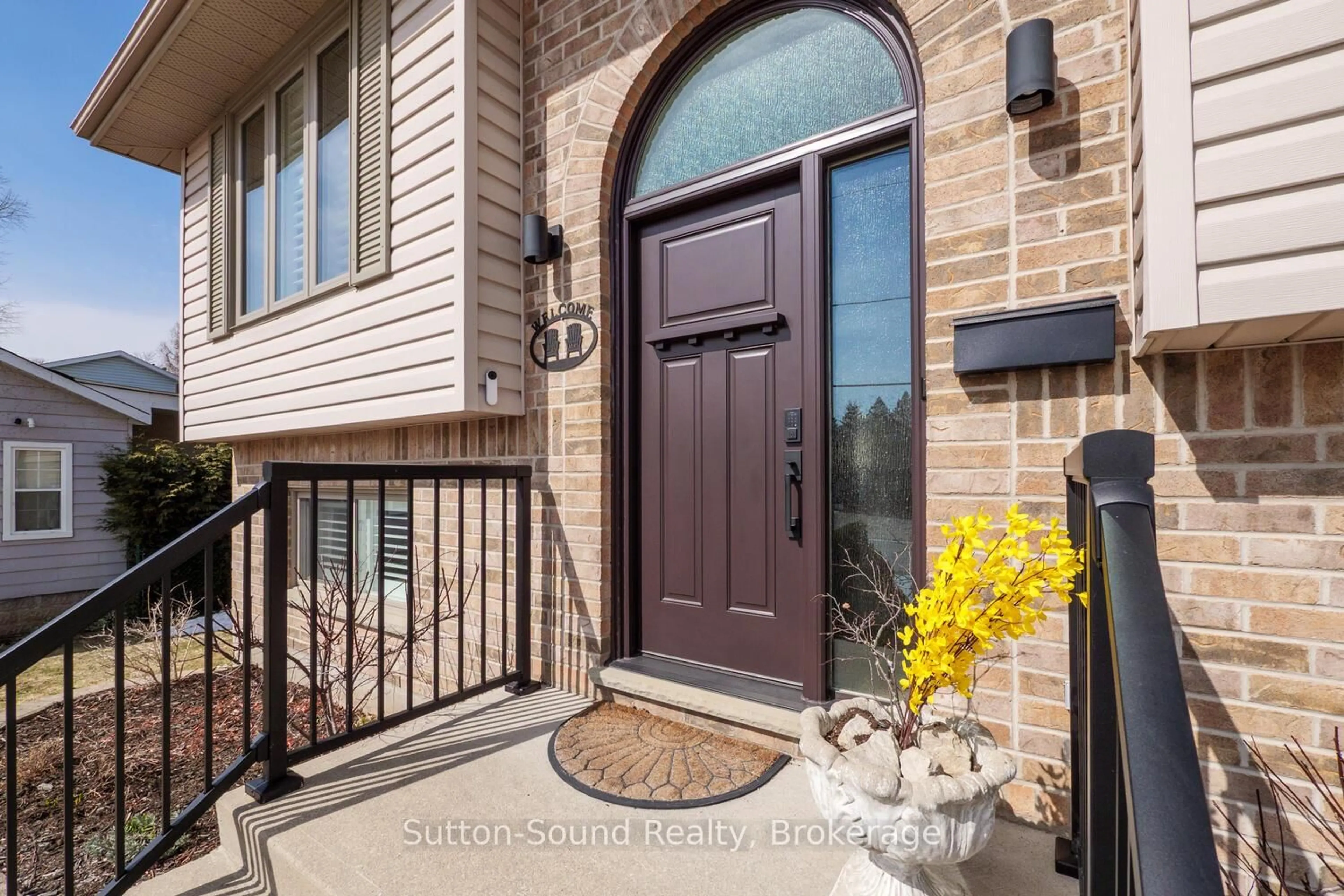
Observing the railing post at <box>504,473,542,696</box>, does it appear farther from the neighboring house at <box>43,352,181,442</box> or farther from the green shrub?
the neighboring house at <box>43,352,181,442</box>

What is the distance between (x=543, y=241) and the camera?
269cm

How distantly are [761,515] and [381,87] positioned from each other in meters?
2.87

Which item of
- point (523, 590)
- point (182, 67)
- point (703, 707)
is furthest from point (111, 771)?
point (182, 67)

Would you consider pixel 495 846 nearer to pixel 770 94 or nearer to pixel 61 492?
pixel 770 94

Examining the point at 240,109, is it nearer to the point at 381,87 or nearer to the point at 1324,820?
the point at 381,87

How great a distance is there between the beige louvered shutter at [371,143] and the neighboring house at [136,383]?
7002 mm

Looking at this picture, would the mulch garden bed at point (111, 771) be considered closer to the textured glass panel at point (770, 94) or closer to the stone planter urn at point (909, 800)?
the stone planter urn at point (909, 800)

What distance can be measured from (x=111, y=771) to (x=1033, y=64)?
4791mm

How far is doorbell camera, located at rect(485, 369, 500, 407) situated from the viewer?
8.79ft

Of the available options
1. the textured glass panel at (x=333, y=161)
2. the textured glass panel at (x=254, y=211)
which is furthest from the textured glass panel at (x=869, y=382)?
the textured glass panel at (x=254, y=211)

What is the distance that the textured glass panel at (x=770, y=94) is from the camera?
6.80ft

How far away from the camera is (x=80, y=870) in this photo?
7.40 feet

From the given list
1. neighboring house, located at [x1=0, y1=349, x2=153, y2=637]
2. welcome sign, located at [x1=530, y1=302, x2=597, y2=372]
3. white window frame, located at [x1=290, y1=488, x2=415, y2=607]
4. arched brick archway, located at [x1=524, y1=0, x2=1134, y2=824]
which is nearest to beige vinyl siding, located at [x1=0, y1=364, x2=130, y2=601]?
neighboring house, located at [x1=0, y1=349, x2=153, y2=637]

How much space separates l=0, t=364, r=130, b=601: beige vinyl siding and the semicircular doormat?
27.3 feet
